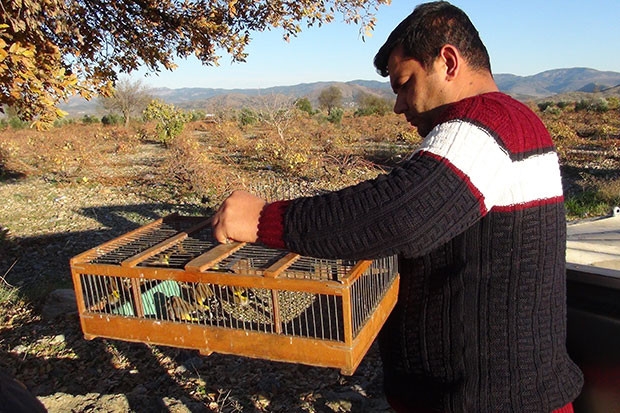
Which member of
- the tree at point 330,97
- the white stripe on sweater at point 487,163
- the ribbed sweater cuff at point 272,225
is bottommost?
the ribbed sweater cuff at point 272,225

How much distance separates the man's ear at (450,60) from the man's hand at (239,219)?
558 millimetres

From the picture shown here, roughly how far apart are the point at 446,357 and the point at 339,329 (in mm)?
506

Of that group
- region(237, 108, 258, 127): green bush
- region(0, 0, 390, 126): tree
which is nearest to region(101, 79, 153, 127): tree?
region(237, 108, 258, 127): green bush

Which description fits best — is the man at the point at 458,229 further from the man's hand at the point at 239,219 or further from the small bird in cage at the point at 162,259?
the small bird in cage at the point at 162,259

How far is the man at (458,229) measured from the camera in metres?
1.06

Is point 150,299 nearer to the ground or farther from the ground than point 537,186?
nearer to the ground

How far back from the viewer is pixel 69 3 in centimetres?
430

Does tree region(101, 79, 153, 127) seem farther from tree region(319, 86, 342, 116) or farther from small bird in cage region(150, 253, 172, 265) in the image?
small bird in cage region(150, 253, 172, 265)

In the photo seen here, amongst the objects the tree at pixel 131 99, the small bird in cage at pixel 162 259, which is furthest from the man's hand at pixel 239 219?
the tree at pixel 131 99

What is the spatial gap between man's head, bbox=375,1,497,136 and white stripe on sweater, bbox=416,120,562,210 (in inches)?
7.5

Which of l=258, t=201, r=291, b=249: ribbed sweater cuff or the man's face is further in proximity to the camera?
the man's face

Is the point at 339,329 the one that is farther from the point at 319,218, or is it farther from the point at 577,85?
the point at 577,85

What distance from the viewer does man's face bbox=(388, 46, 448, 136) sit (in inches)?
49.7

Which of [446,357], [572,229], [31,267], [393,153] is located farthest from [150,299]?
[393,153]
